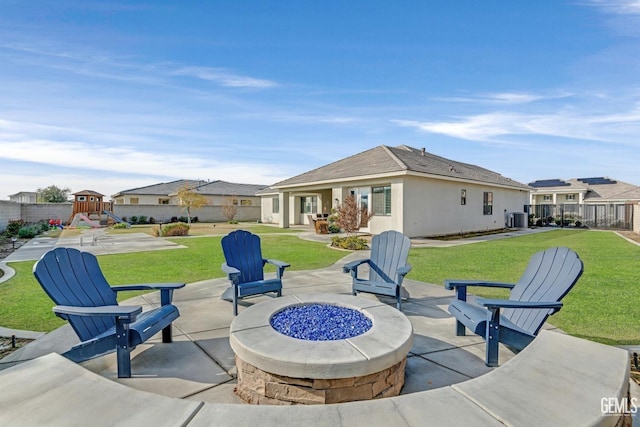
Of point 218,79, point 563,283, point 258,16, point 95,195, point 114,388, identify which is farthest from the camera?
point 95,195

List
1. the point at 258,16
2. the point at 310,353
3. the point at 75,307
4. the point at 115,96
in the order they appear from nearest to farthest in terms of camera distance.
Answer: the point at 310,353 < the point at 75,307 < the point at 258,16 < the point at 115,96

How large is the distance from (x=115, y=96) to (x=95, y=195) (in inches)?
900

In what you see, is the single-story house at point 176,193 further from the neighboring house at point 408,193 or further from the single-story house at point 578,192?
the single-story house at point 578,192

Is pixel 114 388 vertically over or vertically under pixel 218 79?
under

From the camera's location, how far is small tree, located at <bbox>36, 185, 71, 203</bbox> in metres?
52.6

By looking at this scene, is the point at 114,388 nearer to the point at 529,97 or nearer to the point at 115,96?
the point at 115,96

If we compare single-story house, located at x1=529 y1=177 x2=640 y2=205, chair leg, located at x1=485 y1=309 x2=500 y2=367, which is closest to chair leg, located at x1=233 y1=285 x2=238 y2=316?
chair leg, located at x1=485 y1=309 x2=500 y2=367

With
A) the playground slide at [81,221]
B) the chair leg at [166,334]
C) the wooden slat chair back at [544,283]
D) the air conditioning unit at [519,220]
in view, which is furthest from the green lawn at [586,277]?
the playground slide at [81,221]

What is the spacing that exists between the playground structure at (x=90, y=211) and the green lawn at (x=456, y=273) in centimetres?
2022

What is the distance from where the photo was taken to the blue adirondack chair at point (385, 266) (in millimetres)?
4930

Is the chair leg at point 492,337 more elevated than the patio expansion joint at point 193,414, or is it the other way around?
the patio expansion joint at point 193,414

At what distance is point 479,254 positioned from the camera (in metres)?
11.4

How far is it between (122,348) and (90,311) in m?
0.44

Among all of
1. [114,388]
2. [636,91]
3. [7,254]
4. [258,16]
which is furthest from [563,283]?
[7,254]
